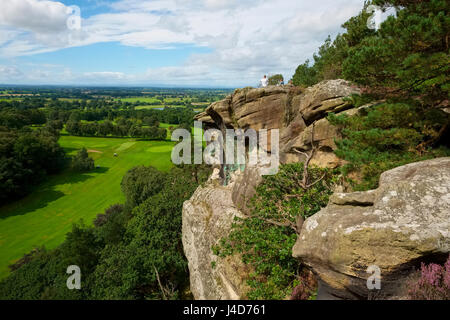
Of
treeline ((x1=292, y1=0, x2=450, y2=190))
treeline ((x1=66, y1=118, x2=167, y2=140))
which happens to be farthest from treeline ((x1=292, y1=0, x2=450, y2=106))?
treeline ((x1=66, y1=118, x2=167, y2=140))

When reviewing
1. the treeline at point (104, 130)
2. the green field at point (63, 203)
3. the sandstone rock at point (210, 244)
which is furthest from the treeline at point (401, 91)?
the treeline at point (104, 130)

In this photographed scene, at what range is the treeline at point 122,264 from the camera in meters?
18.8

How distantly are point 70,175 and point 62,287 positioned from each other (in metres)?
51.1

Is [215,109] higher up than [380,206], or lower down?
higher up

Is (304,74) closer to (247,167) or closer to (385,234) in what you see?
(247,167)

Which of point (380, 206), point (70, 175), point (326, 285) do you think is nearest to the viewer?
point (380, 206)

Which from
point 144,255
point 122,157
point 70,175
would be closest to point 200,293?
point 144,255

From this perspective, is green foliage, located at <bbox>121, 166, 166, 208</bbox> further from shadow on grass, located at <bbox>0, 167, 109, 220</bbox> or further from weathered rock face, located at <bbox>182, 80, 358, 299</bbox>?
shadow on grass, located at <bbox>0, 167, 109, 220</bbox>

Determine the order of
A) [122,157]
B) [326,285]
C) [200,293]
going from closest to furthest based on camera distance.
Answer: [326,285] < [200,293] < [122,157]

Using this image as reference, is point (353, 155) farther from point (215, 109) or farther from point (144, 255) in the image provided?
point (144, 255)

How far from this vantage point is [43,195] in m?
50.3

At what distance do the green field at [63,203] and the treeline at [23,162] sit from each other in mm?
2303

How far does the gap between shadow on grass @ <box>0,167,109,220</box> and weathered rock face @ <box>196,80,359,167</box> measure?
4126 cm

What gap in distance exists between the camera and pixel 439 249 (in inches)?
228
